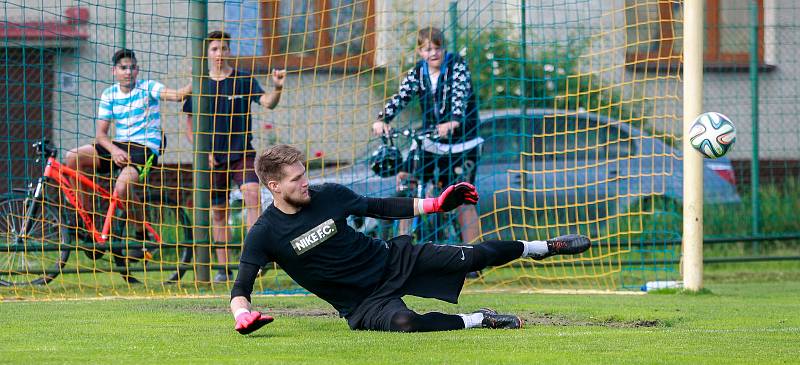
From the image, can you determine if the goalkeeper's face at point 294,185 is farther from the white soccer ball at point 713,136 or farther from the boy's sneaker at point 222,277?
the boy's sneaker at point 222,277

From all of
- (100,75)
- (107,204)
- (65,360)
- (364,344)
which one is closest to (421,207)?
(364,344)

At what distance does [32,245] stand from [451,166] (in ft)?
12.0

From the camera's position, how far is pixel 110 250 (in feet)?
34.1

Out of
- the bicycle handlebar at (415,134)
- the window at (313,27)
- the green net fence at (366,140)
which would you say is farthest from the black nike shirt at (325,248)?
the window at (313,27)

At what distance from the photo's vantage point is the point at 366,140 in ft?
37.0

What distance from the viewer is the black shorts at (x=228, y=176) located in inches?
→ 406

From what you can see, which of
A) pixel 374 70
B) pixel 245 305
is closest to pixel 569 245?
pixel 245 305

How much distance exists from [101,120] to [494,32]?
3778mm

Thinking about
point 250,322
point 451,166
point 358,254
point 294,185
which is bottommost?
point 250,322

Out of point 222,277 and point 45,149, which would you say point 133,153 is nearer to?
point 45,149

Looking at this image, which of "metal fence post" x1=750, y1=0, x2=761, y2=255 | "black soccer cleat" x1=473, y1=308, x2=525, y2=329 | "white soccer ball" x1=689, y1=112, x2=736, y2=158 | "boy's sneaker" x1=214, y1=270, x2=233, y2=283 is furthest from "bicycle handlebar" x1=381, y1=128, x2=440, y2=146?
"black soccer cleat" x1=473, y1=308, x2=525, y2=329

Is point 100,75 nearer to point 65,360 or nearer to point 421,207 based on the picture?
point 421,207

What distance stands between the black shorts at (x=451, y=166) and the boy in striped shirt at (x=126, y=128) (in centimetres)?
217

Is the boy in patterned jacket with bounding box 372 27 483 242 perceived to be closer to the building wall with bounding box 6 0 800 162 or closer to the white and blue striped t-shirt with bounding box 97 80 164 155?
the building wall with bounding box 6 0 800 162
